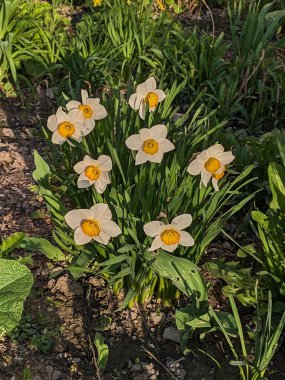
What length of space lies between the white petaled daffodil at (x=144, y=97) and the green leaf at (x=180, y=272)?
1.71 ft

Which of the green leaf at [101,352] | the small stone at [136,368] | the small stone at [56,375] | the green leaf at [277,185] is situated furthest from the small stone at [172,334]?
the green leaf at [277,185]

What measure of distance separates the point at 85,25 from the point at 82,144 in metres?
1.67

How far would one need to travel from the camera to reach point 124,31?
3436mm

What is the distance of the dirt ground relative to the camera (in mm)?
2088

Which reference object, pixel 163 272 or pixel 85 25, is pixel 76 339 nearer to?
pixel 163 272

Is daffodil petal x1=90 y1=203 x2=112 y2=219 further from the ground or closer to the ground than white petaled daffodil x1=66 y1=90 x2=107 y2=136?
closer to the ground

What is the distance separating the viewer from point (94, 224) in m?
1.93

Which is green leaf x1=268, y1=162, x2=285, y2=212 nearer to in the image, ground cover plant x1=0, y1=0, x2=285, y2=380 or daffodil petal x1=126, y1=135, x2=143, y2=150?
ground cover plant x1=0, y1=0, x2=285, y2=380

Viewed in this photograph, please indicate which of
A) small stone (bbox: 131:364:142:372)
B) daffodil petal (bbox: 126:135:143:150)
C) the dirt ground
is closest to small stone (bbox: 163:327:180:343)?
the dirt ground

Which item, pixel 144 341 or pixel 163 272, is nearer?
pixel 163 272

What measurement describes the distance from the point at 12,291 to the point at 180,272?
595 mm

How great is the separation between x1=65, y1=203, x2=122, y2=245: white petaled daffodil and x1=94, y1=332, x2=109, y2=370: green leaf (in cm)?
36

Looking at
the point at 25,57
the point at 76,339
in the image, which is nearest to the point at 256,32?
the point at 25,57

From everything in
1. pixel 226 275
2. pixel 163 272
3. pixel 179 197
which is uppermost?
pixel 179 197
